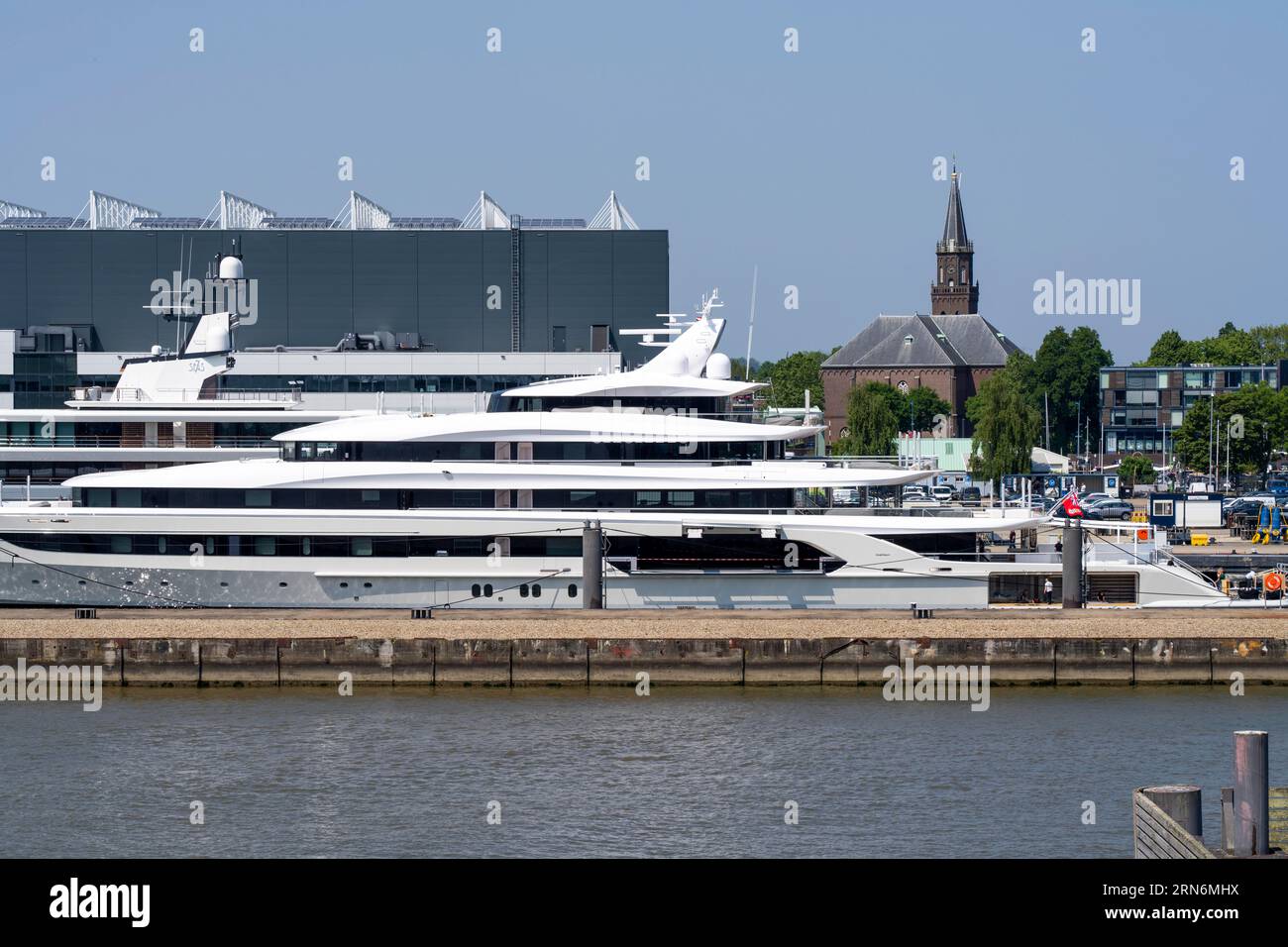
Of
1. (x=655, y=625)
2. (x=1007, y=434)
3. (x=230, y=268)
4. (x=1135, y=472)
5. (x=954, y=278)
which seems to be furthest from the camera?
(x=954, y=278)

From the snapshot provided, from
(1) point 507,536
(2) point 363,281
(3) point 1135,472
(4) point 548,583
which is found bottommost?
(4) point 548,583

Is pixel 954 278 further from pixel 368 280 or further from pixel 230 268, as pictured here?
pixel 230 268

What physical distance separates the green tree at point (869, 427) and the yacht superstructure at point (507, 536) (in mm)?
63327

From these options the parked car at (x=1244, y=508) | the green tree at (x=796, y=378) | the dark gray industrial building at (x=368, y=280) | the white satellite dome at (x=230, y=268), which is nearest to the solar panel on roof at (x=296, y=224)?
the dark gray industrial building at (x=368, y=280)

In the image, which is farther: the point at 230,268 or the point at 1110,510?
the point at 1110,510

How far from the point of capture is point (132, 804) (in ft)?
66.5

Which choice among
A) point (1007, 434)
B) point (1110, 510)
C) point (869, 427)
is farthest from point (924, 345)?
point (1110, 510)

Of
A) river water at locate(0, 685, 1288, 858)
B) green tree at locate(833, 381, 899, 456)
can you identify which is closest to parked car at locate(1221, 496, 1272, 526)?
green tree at locate(833, 381, 899, 456)

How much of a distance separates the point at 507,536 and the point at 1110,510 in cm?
3728

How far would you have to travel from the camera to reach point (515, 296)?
76.0m

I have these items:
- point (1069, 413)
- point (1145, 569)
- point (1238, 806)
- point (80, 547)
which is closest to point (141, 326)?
point (80, 547)

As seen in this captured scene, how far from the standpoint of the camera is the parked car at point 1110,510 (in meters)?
61.4

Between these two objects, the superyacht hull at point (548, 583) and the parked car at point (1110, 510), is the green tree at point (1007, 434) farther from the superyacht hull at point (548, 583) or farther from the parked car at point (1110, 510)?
the superyacht hull at point (548, 583)
